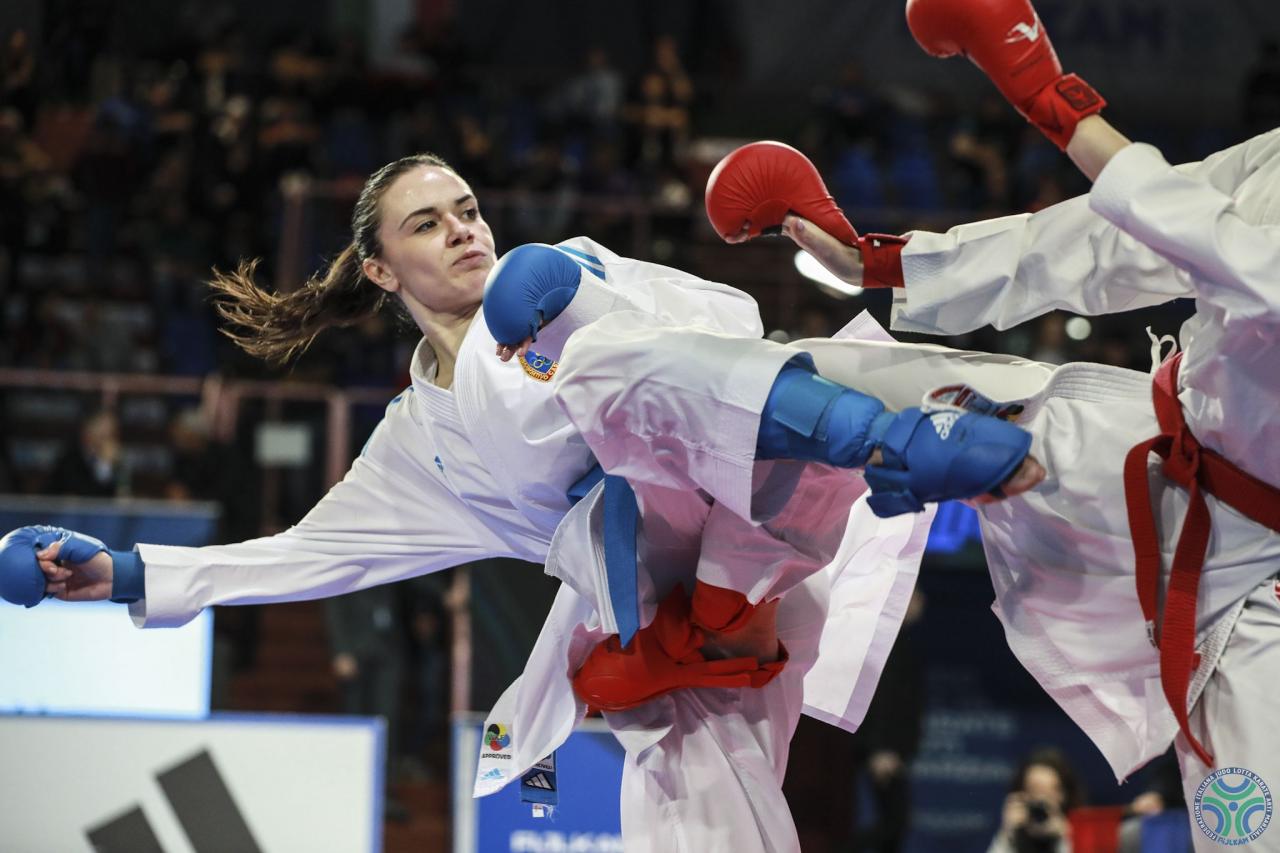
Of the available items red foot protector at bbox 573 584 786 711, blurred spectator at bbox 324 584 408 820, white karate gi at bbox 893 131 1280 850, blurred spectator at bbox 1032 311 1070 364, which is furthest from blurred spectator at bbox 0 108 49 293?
blurred spectator at bbox 1032 311 1070 364

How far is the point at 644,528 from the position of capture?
9.36ft

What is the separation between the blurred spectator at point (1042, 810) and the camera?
213 inches

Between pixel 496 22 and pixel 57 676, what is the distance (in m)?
8.89

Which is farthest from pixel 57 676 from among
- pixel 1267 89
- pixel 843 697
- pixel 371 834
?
pixel 1267 89

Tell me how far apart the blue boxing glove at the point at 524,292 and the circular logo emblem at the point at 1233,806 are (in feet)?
4.50

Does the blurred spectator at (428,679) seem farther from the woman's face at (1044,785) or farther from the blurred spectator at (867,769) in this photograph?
the woman's face at (1044,785)

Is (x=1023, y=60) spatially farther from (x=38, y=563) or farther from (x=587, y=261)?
(x=38, y=563)

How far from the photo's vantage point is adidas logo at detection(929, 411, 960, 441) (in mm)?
2227

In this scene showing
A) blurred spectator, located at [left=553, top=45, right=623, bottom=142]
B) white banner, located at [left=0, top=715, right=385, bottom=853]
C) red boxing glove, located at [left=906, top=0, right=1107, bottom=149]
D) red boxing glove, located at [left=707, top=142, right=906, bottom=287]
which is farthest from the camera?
blurred spectator, located at [left=553, top=45, right=623, bottom=142]

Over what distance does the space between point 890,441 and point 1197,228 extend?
0.54 m

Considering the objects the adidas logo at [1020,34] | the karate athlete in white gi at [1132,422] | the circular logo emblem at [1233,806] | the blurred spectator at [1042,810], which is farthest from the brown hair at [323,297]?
the blurred spectator at [1042,810]

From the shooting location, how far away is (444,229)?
349cm

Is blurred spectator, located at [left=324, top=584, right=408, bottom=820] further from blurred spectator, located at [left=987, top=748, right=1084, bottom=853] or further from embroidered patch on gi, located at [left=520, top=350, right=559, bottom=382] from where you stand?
embroidered patch on gi, located at [left=520, top=350, right=559, bottom=382]

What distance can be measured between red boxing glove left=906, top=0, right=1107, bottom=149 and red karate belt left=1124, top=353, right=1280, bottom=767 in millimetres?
506
